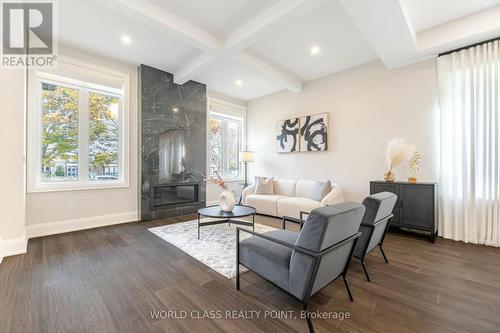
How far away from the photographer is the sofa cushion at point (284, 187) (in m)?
5.10

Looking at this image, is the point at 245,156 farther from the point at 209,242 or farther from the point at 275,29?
the point at 275,29

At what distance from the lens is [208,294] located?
1.92 meters

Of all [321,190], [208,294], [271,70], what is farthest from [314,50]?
[208,294]

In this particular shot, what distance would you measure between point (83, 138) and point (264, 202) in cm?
365

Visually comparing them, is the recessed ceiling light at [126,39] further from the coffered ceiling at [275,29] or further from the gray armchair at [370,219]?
the gray armchair at [370,219]

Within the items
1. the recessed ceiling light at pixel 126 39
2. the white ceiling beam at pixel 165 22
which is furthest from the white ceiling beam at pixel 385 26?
the recessed ceiling light at pixel 126 39

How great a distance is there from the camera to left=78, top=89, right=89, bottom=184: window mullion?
3877mm

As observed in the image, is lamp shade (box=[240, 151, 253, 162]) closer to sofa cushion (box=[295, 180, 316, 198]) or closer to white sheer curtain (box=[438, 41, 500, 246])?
sofa cushion (box=[295, 180, 316, 198])

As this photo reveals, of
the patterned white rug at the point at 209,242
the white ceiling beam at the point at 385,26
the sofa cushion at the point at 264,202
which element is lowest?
the patterned white rug at the point at 209,242

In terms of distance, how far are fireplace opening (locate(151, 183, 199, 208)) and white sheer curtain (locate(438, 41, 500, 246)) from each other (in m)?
4.75

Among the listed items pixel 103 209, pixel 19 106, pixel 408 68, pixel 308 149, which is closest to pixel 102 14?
pixel 19 106

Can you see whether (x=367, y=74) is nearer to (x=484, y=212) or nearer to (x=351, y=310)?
(x=484, y=212)

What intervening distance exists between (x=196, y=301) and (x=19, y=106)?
3273mm

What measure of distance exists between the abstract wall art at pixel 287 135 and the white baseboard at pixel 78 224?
366 centimetres
